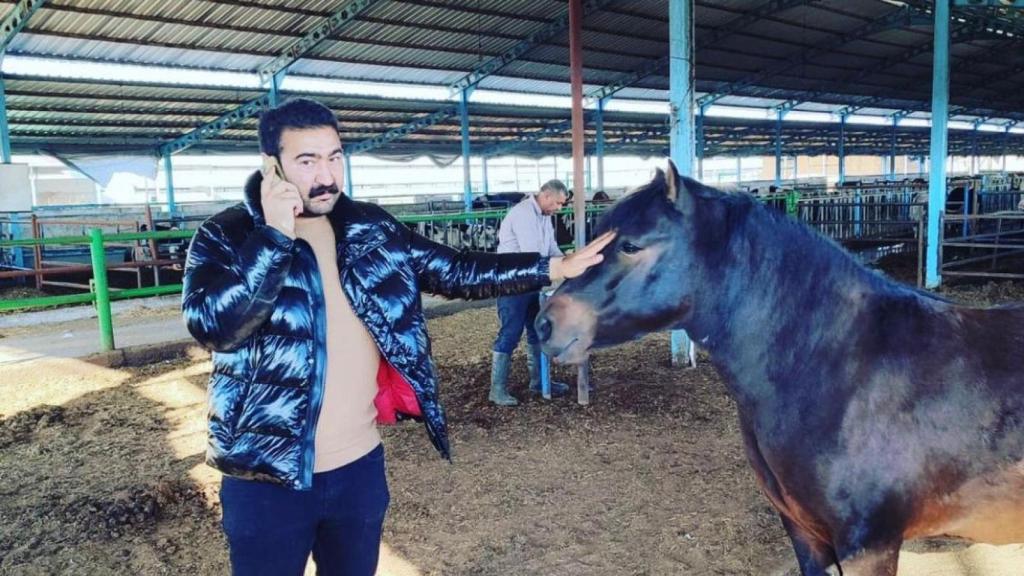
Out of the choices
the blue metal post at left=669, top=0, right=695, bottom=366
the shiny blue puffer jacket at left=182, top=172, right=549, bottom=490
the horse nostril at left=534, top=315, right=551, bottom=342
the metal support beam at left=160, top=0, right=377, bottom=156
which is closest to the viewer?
the shiny blue puffer jacket at left=182, top=172, right=549, bottom=490

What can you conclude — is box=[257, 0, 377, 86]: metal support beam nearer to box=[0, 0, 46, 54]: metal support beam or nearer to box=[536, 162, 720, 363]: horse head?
box=[0, 0, 46, 54]: metal support beam


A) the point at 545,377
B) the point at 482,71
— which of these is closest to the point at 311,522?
the point at 545,377

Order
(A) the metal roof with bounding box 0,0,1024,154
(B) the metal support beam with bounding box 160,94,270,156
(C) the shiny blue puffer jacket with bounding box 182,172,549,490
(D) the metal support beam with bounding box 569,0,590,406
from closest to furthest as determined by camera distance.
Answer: (C) the shiny blue puffer jacket with bounding box 182,172,549,490
(D) the metal support beam with bounding box 569,0,590,406
(A) the metal roof with bounding box 0,0,1024,154
(B) the metal support beam with bounding box 160,94,270,156

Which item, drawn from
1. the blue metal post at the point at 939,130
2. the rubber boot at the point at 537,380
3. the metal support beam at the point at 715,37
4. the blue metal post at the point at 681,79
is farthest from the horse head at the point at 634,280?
the metal support beam at the point at 715,37

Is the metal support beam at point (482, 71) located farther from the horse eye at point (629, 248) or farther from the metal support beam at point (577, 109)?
the horse eye at point (629, 248)

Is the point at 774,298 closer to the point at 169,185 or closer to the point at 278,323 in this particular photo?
the point at 278,323

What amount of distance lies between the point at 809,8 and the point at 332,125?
691 inches

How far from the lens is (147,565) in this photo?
2951mm

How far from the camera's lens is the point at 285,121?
1.56m

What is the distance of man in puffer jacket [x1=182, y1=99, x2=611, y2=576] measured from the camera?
146 centimetres

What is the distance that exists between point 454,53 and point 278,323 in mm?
16002

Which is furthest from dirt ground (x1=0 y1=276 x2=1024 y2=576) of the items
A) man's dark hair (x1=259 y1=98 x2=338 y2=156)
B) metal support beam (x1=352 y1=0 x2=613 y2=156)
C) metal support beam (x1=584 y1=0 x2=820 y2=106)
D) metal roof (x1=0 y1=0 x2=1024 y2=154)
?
metal support beam (x1=584 y1=0 x2=820 y2=106)

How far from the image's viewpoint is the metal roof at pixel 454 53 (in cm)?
1277

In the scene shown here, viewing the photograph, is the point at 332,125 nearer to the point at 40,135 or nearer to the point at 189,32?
the point at 189,32
